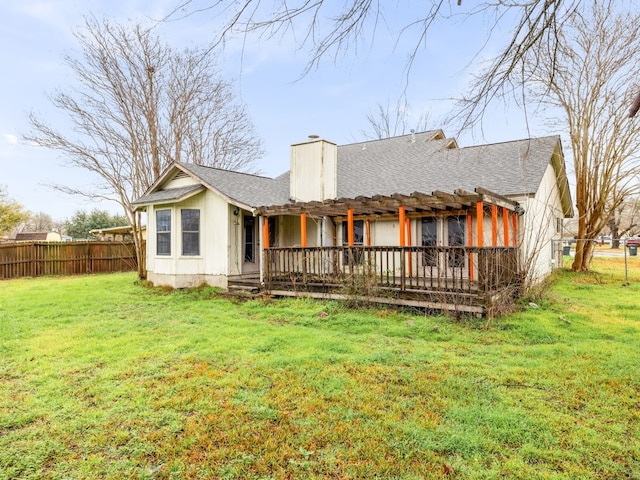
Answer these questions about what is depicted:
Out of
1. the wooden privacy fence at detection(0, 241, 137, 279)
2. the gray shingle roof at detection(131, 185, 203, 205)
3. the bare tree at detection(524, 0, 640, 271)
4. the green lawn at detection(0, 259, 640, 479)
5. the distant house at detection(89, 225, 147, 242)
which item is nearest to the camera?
the green lawn at detection(0, 259, 640, 479)

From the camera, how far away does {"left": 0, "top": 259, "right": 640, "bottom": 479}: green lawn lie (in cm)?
276

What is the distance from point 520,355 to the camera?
5211 millimetres

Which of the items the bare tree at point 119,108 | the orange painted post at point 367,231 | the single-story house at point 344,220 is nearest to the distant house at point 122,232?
the bare tree at point 119,108

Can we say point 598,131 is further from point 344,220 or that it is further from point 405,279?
point 405,279

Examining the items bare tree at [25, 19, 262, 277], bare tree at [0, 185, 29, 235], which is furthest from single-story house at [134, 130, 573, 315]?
bare tree at [0, 185, 29, 235]

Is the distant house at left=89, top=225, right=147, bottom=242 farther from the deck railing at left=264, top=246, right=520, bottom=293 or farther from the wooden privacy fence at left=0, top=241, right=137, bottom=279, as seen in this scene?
the deck railing at left=264, top=246, right=520, bottom=293

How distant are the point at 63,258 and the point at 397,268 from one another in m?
16.4

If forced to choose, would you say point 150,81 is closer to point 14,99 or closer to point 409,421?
point 14,99

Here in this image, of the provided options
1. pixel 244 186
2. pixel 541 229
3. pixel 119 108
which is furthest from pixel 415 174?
pixel 119 108

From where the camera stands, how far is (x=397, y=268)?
11188mm

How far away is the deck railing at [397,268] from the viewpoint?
7.43 meters

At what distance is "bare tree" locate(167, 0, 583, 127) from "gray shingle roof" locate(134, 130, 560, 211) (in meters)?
7.55

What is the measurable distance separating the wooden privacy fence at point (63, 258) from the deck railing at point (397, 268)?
43.5ft

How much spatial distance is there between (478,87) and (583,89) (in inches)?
606
